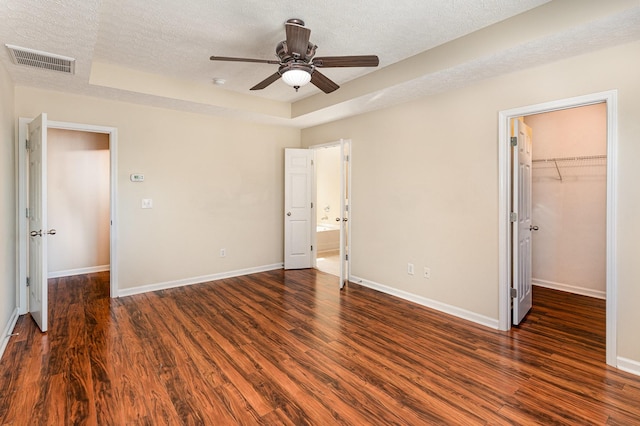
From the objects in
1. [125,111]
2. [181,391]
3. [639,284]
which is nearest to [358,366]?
[181,391]

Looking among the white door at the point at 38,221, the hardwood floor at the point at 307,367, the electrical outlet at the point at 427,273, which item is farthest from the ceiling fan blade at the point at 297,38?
the electrical outlet at the point at 427,273

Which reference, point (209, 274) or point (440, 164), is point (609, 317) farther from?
point (209, 274)

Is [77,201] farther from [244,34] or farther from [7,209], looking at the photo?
[244,34]

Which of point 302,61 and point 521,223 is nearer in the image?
point 302,61

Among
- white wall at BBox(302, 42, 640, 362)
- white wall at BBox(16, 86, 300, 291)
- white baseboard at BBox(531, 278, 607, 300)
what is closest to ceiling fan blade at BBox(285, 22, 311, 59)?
white wall at BBox(302, 42, 640, 362)

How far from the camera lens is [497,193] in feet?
10.7

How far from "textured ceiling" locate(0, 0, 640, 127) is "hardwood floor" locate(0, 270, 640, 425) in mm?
2480

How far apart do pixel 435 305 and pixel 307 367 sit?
6.31 ft

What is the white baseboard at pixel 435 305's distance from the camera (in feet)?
11.1

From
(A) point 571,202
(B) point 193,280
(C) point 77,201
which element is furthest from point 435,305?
(C) point 77,201

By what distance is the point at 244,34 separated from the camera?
2.87 meters

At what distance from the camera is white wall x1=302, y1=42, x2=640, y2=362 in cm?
248

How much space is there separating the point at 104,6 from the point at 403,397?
3.48 metres

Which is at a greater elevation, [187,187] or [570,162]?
[570,162]
